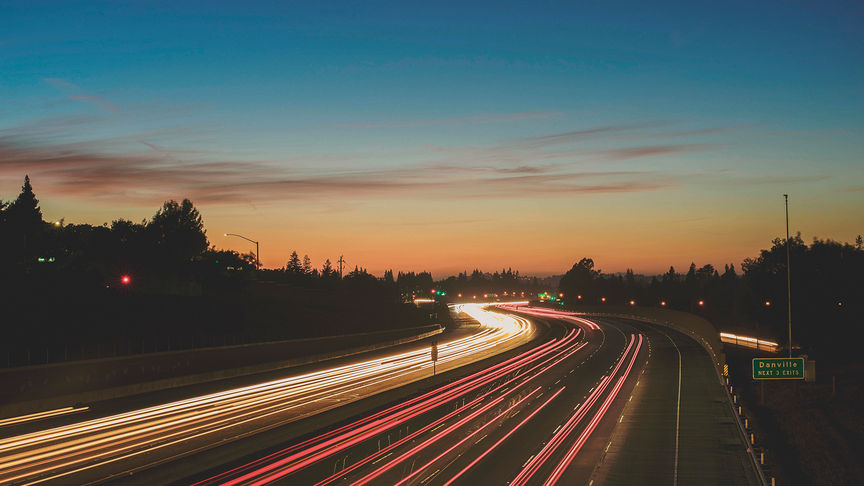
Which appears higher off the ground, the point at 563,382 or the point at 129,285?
the point at 129,285

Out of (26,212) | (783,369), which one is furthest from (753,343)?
(26,212)

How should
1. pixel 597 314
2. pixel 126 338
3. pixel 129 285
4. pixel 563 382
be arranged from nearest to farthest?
pixel 563 382 < pixel 126 338 < pixel 129 285 < pixel 597 314

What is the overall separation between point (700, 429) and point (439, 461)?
515 inches

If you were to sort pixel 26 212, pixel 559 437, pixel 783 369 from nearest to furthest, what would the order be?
pixel 559 437 < pixel 783 369 < pixel 26 212

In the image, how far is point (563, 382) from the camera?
4516 centimetres

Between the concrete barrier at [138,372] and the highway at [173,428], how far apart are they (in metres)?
3.72

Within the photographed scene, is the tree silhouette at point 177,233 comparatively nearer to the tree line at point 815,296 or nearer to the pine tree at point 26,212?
the pine tree at point 26,212

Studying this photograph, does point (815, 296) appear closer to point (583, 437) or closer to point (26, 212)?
point (583, 437)

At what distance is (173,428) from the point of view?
27688mm

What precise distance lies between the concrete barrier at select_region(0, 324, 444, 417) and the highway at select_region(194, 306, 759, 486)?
46.3ft

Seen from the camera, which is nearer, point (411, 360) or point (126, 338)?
point (126, 338)

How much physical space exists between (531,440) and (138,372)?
22265 mm

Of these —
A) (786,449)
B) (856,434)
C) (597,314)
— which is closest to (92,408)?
(786,449)

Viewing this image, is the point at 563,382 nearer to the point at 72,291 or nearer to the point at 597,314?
the point at 72,291
